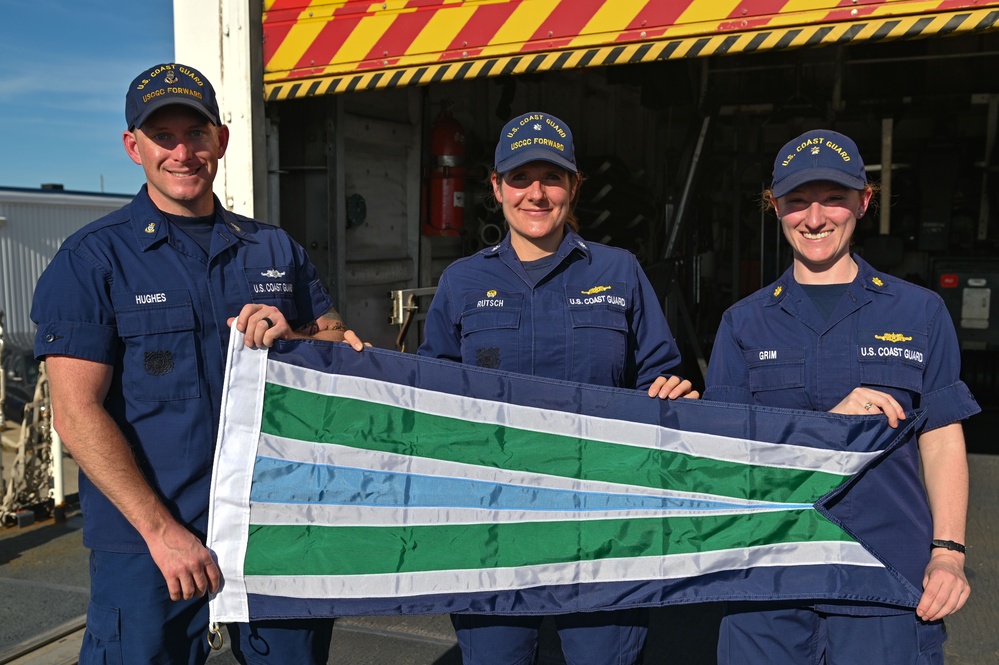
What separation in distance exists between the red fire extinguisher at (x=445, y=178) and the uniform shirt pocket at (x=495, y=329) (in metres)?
3.31

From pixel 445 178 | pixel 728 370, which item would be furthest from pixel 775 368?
pixel 445 178

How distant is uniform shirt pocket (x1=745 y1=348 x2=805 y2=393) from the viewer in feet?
7.29

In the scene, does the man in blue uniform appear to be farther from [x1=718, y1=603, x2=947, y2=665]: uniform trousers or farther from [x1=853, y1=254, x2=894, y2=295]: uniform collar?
[x1=853, y1=254, x2=894, y2=295]: uniform collar

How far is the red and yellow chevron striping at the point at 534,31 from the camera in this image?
11.4ft

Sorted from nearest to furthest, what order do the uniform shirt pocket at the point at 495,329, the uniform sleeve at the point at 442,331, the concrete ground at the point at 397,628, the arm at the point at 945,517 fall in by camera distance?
the arm at the point at 945,517, the uniform shirt pocket at the point at 495,329, the uniform sleeve at the point at 442,331, the concrete ground at the point at 397,628

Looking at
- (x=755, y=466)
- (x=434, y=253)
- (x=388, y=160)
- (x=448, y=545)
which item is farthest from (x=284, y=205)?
(x=755, y=466)

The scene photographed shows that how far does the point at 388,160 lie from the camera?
554cm

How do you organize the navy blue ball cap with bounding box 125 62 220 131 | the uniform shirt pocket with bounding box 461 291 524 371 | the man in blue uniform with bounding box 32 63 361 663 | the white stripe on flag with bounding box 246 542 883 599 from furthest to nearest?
the uniform shirt pocket with bounding box 461 291 524 371
the white stripe on flag with bounding box 246 542 883 599
the navy blue ball cap with bounding box 125 62 220 131
the man in blue uniform with bounding box 32 63 361 663

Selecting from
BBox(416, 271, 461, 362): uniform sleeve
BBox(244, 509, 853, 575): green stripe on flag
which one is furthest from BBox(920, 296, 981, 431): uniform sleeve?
BBox(416, 271, 461, 362): uniform sleeve

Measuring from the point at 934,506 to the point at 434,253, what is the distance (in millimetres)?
4326

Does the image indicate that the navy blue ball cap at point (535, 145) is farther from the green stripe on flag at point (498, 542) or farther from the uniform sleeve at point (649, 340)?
the green stripe on flag at point (498, 542)

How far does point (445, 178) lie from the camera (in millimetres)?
5730

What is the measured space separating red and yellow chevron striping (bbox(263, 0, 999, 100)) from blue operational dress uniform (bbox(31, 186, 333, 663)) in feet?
7.34

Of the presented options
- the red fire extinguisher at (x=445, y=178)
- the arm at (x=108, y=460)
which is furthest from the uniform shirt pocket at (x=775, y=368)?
the red fire extinguisher at (x=445, y=178)
